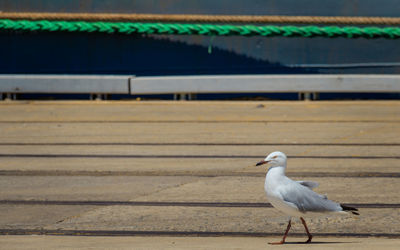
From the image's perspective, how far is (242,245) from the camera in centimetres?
376

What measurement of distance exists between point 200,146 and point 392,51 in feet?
17.1

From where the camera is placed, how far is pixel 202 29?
11.1m

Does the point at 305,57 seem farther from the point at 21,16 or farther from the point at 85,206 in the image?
the point at 85,206

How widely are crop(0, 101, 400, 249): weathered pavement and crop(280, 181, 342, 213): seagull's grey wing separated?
0.21 m

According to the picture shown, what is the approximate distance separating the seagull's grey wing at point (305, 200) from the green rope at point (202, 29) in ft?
24.8

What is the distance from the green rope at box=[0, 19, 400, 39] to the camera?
11008 millimetres

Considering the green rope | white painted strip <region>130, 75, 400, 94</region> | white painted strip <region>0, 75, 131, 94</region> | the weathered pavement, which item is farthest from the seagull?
the green rope

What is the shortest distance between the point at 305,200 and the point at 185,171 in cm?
242

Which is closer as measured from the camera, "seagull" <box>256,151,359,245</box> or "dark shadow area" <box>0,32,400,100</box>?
"seagull" <box>256,151,359,245</box>

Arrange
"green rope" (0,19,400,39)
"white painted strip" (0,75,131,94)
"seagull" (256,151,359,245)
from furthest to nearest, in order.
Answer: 1. "green rope" (0,19,400,39)
2. "white painted strip" (0,75,131,94)
3. "seagull" (256,151,359,245)

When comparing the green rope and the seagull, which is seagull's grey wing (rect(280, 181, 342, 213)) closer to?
the seagull

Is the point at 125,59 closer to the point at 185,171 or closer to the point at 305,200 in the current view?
the point at 185,171

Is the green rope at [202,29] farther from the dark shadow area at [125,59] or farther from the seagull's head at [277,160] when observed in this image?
the seagull's head at [277,160]

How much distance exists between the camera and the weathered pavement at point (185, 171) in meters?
4.20
